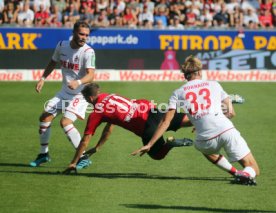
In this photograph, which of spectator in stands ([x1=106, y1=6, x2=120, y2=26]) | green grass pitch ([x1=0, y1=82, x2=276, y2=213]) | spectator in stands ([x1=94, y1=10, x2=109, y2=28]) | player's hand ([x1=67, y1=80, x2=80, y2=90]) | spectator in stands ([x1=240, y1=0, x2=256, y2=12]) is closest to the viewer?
green grass pitch ([x1=0, y1=82, x2=276, y2=213])

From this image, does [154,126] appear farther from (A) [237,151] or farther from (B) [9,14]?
(B) [9,14]

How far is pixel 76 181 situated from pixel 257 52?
1890cm

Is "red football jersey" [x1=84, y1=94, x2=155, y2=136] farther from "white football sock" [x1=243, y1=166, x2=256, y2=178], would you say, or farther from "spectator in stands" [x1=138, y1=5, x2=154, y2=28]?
"spectator in stands" [x1=138, y1=5, x2=154, y2=28]

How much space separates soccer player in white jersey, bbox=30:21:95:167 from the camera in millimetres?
12203

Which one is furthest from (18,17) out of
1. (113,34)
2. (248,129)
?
(248,129)

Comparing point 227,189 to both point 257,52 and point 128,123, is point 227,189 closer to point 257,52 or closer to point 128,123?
point 128,123

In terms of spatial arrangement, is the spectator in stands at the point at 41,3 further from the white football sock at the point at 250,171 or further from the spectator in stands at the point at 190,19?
the white football sock at the point at 250,171

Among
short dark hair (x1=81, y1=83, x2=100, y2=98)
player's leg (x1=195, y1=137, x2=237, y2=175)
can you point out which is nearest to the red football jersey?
short dark hair (x1=81, y1=83, x2=100, y2=98)

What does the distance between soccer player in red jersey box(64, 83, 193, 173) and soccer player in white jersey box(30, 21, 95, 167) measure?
2.75 ft

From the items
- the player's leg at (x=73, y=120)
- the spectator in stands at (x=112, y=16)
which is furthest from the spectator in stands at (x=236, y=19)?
the player's leg at (x=73, y=120)

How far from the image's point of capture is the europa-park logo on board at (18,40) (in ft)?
93.3

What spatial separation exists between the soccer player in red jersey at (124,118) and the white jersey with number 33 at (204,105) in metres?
1.03

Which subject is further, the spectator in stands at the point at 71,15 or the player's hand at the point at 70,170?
the spectator in stands at the point at 71,15

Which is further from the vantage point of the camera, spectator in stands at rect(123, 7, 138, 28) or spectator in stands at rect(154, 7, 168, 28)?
spectator in stands at rect(154, 7, 168, 28)
